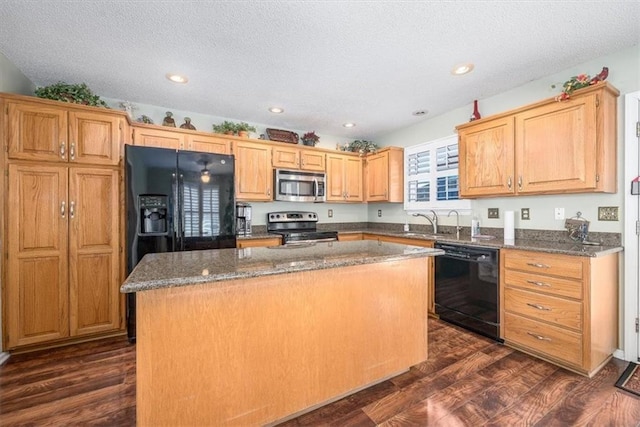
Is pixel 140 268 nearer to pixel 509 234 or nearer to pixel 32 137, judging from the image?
pixel 32 137

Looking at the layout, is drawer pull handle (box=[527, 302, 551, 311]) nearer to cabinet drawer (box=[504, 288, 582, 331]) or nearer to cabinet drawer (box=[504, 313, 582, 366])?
cabinet drawer (box=[504, 288, 582, 331])

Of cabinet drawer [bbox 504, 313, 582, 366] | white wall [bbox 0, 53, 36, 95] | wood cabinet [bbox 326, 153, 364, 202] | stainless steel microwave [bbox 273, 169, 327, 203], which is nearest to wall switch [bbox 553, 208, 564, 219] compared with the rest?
cabinet drawer [bbox 504, 313, 582, 366]

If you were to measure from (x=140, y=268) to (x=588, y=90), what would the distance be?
133 inches

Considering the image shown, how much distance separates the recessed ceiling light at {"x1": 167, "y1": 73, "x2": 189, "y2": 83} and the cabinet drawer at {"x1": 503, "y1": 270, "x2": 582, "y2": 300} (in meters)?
3.52

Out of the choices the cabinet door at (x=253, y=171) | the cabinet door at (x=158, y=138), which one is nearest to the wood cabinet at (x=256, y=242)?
the cabinet door at (x=253, y=171)

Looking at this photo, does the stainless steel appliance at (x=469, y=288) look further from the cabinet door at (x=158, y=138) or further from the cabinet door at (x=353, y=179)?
the cabinet door at (x=158, y=138)

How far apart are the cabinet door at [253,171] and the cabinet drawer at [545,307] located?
2.99m

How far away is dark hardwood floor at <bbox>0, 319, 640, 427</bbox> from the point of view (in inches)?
64.6

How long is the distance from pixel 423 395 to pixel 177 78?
337cm

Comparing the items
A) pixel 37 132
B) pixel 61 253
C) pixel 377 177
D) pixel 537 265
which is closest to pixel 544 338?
pixel 537 265

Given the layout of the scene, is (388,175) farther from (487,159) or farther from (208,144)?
(208,144)

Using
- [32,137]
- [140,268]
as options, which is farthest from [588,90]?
[32,137]

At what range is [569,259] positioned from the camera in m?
2.13

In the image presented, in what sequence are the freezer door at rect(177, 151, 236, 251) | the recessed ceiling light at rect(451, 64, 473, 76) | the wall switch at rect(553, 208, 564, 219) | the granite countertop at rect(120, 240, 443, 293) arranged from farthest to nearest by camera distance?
1. the freezer door at rect(177, 151, 236, 251)
2. the wall switch at rect(553, 208, 564, 219)
3. the recessed ceiling light at rect(451, 64, 473, 76)
4. the granite countertop at rect(120, 240, 443, 293)
